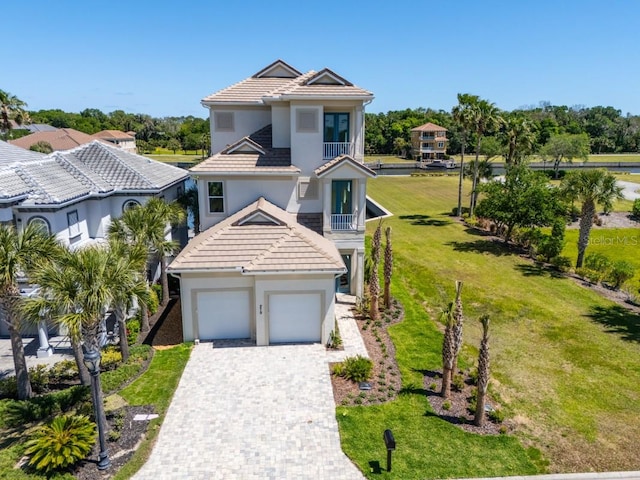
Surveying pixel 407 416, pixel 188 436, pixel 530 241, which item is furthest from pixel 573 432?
pixel 530 241

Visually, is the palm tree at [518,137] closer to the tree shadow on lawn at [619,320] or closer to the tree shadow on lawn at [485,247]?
the tree shadow on lawn at [485,247]

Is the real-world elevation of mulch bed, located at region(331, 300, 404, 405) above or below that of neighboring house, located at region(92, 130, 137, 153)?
below

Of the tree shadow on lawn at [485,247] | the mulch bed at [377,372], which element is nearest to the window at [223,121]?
the mulch bed at [377,372]

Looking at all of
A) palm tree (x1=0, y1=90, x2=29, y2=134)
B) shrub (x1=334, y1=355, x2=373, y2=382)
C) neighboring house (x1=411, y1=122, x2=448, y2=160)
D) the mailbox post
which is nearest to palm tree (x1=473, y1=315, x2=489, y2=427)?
the mailbox post

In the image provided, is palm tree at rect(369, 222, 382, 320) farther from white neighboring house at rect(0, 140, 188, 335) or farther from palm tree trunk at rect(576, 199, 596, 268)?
palm tree trunk at rect(576, 199, 596, 268)

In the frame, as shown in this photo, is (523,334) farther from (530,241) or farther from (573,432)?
(530,241)

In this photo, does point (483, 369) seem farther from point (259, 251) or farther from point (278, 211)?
point (278, 211)

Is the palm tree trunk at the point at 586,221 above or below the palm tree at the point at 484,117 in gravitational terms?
below
